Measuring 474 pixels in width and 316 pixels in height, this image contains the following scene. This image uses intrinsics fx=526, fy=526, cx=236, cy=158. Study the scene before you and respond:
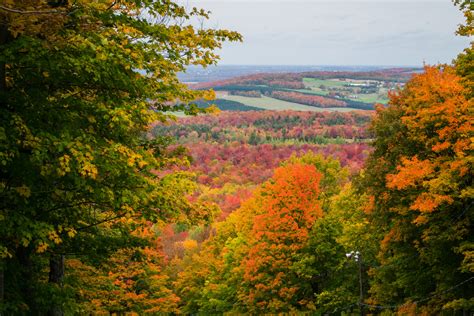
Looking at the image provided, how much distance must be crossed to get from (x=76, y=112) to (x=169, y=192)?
212cm

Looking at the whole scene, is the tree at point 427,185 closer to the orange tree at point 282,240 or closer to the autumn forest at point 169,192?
the autumn forest at point 169,192

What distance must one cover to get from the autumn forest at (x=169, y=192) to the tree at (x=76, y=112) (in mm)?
34

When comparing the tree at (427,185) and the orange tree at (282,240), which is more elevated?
the tree at (427,185)

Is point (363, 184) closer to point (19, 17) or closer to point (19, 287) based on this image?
point (19, 287)

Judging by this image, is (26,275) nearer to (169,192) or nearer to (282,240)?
(169,192)

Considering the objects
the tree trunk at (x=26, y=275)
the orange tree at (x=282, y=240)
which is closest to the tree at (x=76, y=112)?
the tree trunk at (x=26, y=275)

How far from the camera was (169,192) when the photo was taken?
369 inches

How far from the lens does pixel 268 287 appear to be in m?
28.9

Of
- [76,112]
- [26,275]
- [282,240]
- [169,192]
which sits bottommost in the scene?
[282,240]

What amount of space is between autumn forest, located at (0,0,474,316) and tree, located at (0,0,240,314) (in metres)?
0.03

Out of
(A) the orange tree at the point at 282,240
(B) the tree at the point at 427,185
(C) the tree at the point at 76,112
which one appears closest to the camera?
(C) the tree at the point at 76,112

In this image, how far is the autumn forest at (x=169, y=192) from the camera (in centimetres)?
782

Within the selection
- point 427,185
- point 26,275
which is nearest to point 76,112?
point 26,275

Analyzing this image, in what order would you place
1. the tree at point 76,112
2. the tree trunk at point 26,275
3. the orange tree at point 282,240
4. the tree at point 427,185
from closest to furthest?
the tree at point 76,112
the tree trunk at point 26,275
the tree at point 427,185
the orange tree at point 282,240
